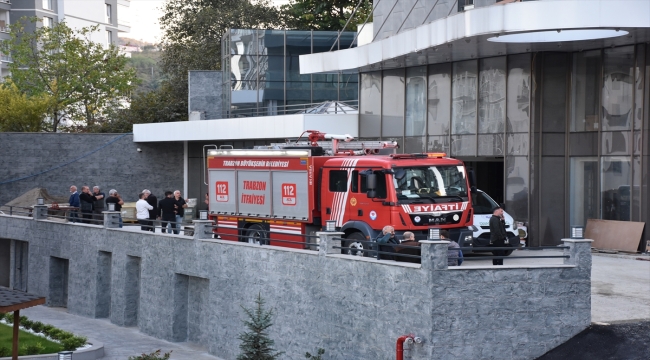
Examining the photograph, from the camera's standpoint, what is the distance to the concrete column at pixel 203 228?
81.3 ft

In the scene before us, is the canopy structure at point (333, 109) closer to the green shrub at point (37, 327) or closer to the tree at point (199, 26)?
the green shrub at point (37, 327)

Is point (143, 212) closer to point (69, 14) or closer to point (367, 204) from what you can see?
point (367, 204)

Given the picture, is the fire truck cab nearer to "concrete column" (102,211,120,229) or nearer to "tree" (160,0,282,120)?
"concrete column" (102,211,120,229)

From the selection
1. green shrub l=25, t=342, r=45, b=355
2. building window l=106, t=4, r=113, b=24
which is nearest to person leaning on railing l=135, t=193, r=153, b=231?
green shrub l=25, t=342, r=45, b=355

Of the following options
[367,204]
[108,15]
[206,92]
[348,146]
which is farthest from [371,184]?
[108,15]

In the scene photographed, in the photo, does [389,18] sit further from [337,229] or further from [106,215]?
[337,229]

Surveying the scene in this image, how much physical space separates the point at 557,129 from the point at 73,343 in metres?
14.6

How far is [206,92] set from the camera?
154 feet

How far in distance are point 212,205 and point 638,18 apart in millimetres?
11774

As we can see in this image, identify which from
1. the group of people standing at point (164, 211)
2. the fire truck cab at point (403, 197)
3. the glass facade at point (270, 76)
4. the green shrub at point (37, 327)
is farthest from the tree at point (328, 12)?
the fire truck cab at point (403, 197)

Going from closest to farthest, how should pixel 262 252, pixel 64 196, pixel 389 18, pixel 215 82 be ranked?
pixel 262 252
pixel 389 18
pixel 64 196
pixel 215 82

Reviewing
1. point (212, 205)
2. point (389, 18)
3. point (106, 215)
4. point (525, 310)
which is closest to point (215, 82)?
point (389, 18)

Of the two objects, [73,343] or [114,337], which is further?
[114,337]

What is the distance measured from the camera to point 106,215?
3005cm
